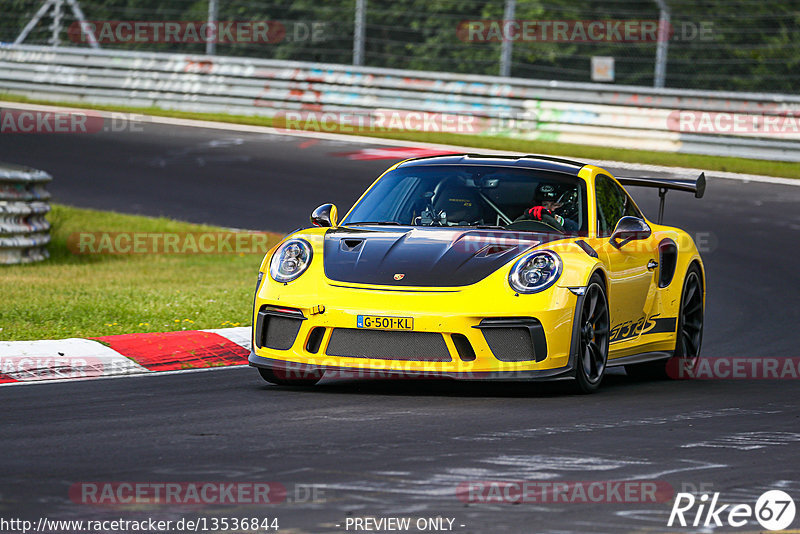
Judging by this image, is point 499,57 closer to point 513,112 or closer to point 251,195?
point 513,112

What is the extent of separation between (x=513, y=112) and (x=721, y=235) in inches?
273

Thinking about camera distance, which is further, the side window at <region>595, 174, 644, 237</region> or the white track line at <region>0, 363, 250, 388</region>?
the side window at <region>595, 174, 644, 237</region>

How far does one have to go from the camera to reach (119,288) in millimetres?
12297

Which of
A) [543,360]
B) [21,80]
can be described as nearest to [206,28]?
[21,80]

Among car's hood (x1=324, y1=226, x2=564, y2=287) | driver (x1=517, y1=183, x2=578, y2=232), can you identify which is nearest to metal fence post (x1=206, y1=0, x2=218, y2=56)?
driver (x1=517, y1=183, x2=578, y2=232)

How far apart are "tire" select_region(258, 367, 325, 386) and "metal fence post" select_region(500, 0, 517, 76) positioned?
47.9 feet

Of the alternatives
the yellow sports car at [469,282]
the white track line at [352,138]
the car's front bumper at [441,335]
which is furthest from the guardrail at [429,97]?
the car's front bumper at [441,335]

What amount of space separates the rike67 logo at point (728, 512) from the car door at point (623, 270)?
3177mm

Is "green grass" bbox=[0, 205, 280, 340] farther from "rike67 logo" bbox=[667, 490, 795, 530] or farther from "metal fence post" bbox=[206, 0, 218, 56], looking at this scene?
"metal fence post" bbox=[206, 0, 218, 56]

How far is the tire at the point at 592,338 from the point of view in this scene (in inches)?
305

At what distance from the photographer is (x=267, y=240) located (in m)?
15.7

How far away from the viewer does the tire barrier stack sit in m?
13.9

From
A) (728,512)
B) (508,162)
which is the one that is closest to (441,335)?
(508,162)

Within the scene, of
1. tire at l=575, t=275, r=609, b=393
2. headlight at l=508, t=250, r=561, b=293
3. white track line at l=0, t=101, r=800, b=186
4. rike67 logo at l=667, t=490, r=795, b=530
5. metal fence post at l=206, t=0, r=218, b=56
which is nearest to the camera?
rike67 logo at l=667, t=490, r=795, b=530
